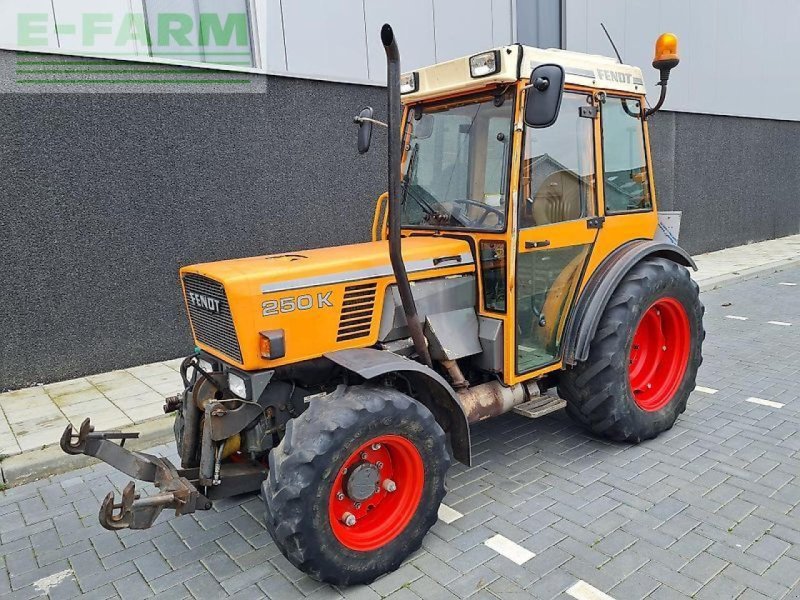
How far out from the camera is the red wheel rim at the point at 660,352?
434 centimetres

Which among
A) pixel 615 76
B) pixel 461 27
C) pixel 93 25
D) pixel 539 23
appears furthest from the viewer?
pixel 539 23

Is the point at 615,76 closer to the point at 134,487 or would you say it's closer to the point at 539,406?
the point at 539,406

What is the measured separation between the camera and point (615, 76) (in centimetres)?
391

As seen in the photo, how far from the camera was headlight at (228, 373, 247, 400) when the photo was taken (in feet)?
9.80

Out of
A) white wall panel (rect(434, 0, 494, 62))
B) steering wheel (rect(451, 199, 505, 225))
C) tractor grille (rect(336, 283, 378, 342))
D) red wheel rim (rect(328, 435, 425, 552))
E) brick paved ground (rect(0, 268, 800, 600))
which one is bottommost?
brick paved ground (rect(0, 268, 800, 600))

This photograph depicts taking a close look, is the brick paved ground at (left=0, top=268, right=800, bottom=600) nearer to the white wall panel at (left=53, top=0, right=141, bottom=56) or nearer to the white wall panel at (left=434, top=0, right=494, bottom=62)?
the white wall panel at (left=53, top=0, right=141, bottom=56)

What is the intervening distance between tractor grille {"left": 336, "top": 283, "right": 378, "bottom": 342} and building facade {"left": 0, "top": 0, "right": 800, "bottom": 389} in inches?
151

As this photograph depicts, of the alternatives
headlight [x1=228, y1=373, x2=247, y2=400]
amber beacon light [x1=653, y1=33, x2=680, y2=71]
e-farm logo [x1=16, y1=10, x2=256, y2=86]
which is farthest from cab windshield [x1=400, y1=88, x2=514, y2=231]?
e-farm logo [x1=16, y1=10, x2=256, y2=86]

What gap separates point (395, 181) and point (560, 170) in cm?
137

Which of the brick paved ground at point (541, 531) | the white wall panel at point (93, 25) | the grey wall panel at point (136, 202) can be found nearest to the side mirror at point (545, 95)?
the brick paved ground at point (541, 531)

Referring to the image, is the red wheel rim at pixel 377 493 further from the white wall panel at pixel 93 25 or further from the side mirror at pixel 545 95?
the white wall panel at pixel 93 25

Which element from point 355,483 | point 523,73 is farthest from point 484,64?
point 355,483

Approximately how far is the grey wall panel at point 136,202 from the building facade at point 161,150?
13mm

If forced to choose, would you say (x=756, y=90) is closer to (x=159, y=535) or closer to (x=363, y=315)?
(x=363, y=315)
